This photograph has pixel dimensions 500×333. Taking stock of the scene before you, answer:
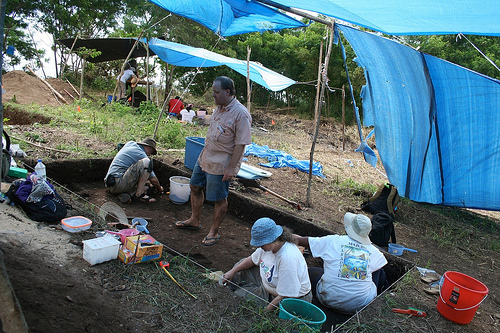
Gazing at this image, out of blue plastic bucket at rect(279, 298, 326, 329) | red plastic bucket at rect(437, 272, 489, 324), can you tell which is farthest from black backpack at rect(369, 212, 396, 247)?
blue plastic bucket at rect(279, 298, 326, 329)

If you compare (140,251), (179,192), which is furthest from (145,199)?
(140,251)

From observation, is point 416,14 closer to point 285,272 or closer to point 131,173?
point 285,272

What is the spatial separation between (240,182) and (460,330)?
352 cm

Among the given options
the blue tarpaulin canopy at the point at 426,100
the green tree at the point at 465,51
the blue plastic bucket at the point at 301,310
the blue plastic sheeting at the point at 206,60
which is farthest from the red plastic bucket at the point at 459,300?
the green tree at the point at 465,51

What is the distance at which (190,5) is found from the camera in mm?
5309

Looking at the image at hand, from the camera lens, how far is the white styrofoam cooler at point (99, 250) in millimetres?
2504

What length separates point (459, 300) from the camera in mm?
2504

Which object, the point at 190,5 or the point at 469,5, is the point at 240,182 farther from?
the point at 469,5

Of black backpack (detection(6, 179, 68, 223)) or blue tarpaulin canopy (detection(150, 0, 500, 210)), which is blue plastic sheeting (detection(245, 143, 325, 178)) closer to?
blue tarpaulin canopy (detection(150, 0, 500, 210))

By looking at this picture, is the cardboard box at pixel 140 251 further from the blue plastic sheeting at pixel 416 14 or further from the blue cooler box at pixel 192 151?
the blue plastic sheeting at pixel 416 14

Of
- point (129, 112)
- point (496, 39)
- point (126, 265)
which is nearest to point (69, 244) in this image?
point (126, 265)

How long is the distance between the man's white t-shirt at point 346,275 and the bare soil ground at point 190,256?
183 mm

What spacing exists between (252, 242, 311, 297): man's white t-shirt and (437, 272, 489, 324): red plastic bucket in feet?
3.37

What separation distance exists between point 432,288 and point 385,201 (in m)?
2.14
